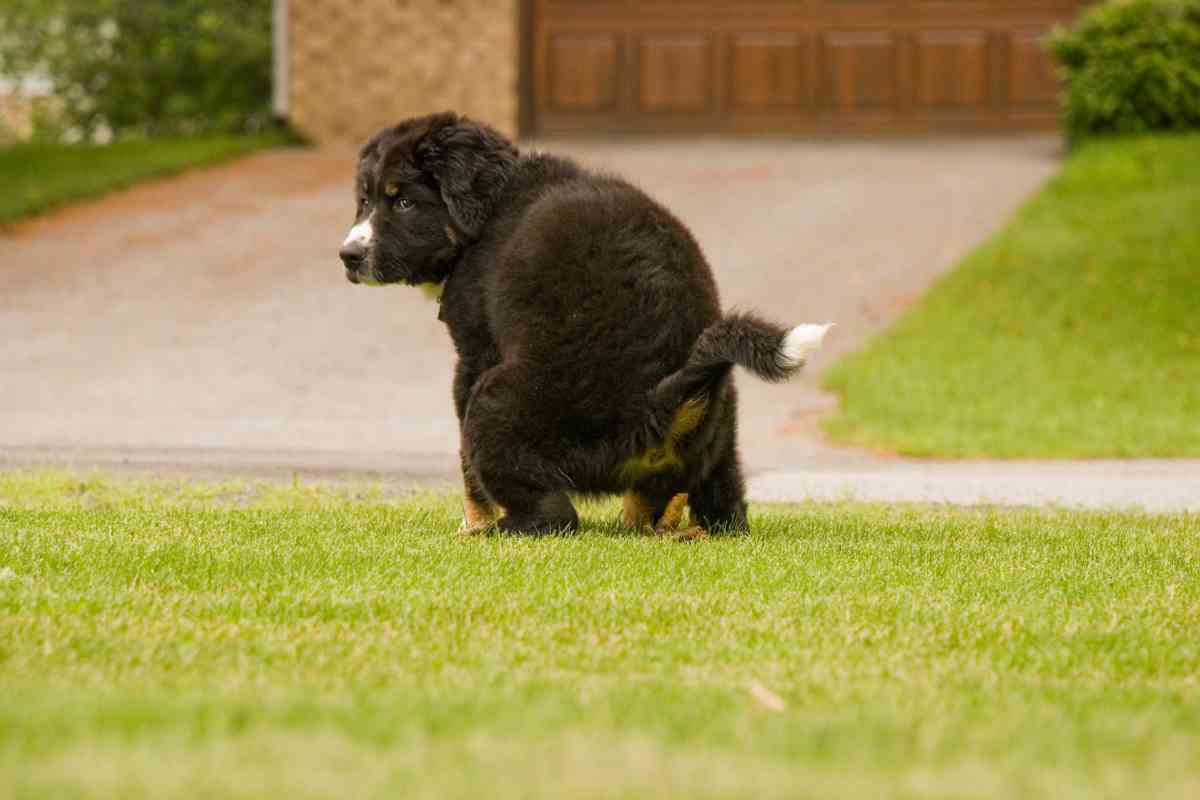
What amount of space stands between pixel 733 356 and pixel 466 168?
1434mm

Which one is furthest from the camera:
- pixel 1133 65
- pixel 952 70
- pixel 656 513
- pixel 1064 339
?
pixel 952 70

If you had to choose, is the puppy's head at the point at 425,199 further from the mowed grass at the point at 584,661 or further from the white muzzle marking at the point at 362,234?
the mowed grass at the point at 584,661

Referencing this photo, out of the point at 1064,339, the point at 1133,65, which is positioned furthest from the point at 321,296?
the point at 1133,65

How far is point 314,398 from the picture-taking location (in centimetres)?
1396

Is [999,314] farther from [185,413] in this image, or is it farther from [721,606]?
[721,606]

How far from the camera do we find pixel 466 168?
6859 mm

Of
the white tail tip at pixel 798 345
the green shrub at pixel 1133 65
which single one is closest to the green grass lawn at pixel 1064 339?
the green shrub at pixel 1133 65

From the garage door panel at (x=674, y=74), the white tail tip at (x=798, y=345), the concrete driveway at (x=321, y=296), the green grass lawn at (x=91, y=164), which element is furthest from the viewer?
the garage door panel at (x=674, y=74)

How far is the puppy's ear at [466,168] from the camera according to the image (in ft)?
22.5

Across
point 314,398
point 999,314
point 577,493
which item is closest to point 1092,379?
point 999,314

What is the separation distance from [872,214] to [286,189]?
7.28 m

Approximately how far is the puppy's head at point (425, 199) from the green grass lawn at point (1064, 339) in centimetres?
576

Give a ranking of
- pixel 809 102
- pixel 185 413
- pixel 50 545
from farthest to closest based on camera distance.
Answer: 1. pixel 809 102
2. pixel 185 413
3. pixel 50 545

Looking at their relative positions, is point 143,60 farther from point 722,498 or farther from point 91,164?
point 722,498
